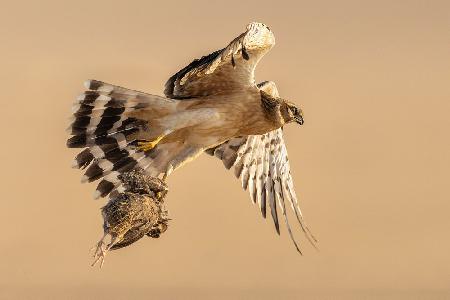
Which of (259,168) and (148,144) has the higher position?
(259,168)

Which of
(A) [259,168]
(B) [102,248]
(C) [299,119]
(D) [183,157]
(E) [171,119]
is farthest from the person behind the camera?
(A) [259,168]

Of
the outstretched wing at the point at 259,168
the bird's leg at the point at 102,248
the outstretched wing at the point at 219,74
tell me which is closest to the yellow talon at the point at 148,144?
the outstretched wing at the point at 219,74

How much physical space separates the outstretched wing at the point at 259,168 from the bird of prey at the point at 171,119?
573mm

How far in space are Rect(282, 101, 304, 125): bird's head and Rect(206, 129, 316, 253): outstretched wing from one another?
919 millimetres

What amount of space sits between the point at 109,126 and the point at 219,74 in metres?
1.16

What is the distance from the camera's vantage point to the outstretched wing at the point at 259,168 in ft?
35.1

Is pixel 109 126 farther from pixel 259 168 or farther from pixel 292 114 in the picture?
pixel 259 168

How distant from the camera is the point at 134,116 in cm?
967

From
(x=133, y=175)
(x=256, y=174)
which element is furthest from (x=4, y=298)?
(x=133, y=175)

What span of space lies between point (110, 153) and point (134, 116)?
0.43 metres

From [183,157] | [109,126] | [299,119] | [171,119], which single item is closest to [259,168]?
[299,119]

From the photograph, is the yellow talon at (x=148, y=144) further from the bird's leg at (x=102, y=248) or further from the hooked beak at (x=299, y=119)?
the bird's leg at (x=102, y=248)

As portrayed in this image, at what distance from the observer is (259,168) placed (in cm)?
1082

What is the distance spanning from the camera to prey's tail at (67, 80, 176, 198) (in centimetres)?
952
